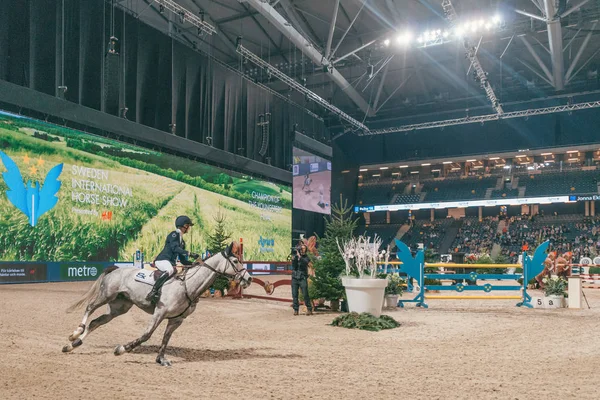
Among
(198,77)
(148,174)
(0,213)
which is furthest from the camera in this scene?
(198,77)

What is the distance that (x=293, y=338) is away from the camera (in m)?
9.20

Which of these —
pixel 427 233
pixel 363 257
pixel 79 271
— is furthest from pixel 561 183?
pixel 363 257

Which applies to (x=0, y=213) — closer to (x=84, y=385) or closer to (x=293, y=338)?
(x=293, y=338)

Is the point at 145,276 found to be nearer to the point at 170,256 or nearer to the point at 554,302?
the point at 170,256

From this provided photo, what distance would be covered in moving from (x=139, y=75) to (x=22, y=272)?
9.82 meters

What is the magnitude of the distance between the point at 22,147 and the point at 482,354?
1779cm

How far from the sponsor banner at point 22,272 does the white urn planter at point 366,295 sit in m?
13.6

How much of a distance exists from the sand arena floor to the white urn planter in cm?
72

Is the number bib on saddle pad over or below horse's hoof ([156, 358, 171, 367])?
over

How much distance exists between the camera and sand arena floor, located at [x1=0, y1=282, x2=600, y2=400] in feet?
17.5

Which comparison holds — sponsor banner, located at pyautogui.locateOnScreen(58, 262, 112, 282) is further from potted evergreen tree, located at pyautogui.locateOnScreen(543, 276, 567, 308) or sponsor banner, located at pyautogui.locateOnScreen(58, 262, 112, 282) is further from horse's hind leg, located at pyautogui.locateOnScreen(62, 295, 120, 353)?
potted evergreen tree, located at pyautogui.locateOnScreen(543, 276, 567, 308)

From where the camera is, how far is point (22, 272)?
766 inches

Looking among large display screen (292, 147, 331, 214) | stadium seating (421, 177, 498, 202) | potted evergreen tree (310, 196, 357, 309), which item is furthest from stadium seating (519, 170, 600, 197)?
potted evergreen tree (310, 196, 357, 309)

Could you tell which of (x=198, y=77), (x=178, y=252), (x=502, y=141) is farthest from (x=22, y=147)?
(x=502, y=141)
